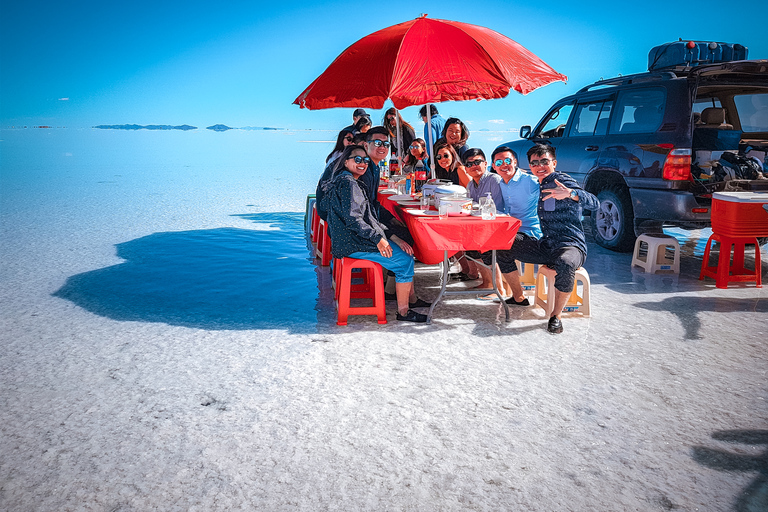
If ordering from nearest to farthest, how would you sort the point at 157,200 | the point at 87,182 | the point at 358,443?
the point at 358,443
the point at 157,200
the point at 87,182

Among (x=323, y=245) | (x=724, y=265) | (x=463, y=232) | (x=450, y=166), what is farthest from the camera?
(x=323, y=245)

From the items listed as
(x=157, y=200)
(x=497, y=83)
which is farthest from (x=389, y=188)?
(x=157, y=200)

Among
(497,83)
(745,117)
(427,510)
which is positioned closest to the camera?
(427,510)

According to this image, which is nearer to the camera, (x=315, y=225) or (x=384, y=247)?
(x=384, y=247)

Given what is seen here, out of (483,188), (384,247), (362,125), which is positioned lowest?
(384,247)

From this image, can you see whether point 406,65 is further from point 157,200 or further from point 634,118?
point 157,200

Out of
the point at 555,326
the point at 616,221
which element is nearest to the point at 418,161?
the point at 616,221

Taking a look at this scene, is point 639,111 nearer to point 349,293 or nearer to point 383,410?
point 349,293

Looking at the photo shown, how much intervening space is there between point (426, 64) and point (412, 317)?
6.90 feet

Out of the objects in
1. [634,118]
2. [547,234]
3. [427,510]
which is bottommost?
[427,510]

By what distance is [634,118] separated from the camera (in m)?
6.94

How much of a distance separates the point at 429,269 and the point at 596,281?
1874 mm

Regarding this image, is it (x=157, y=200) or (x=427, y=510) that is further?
(x=157, y=200)

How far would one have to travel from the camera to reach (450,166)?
6.11 m
